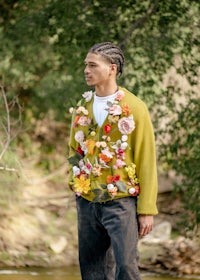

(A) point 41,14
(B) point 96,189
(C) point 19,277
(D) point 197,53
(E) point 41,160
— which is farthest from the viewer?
(E) point 41,160

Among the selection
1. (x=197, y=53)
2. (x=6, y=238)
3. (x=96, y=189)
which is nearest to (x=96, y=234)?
(x=96, y=189)

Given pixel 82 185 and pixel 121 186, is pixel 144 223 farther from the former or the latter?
pixel 82 185

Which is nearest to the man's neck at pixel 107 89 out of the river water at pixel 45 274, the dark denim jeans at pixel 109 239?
the dark denim jeans at pixel 109 239

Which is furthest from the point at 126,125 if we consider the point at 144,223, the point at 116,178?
the point at 144,223

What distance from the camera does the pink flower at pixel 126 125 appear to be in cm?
435

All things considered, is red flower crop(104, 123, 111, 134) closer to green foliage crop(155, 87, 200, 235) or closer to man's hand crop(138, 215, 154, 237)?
man's hand crop(138, 215, 154, 237)

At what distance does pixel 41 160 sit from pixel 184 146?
428 centimetres

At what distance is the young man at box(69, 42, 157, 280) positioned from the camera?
14.2 ft

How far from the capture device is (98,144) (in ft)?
14.5

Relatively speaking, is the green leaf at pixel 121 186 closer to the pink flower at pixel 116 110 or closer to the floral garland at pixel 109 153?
the floral garland at pixel 109 153

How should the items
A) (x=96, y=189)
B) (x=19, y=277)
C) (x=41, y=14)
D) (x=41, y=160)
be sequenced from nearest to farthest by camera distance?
(x=96, y=189) < (x=19, y=277) < (x=41, y=14) < (x=41, y=160)

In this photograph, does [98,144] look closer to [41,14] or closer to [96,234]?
[96,234]

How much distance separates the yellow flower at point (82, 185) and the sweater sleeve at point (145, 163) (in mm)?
272

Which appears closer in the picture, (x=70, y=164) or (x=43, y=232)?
(x=70, y=164)
